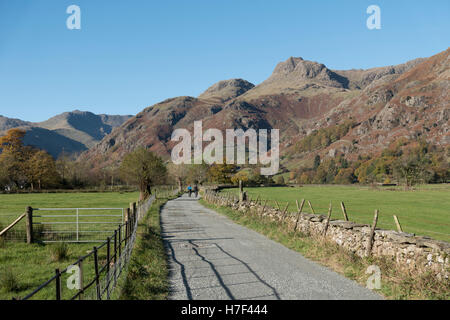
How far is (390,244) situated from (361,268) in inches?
50.2

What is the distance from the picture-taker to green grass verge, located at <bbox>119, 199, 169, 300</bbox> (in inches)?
349

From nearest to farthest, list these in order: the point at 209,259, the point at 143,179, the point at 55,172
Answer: the point at 209,259, the point at 143,179, the point at 55,172

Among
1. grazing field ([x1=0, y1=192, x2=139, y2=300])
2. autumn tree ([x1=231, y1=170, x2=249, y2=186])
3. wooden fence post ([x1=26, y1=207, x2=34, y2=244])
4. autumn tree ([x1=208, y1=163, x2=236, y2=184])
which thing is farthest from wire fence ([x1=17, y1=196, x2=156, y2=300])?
autumn tree ([x1=208, y1=163, x2=236, y2=184])

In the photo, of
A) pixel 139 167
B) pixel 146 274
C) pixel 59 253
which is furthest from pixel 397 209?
pixel 59 253

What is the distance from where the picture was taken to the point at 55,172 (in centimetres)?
8869

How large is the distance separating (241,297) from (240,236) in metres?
10.7

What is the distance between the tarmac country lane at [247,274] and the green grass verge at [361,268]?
0.46 metres

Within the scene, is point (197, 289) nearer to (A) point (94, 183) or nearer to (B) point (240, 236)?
(B) point (240, 236)

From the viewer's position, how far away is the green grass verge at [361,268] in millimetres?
9102

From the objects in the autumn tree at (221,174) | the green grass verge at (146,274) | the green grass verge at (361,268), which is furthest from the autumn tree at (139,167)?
the autumn tree at (221,174)

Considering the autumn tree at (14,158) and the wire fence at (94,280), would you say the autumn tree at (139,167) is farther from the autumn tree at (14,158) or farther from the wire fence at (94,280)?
the wire fence at (94,280)

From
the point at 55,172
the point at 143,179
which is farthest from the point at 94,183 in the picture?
the point at 143,179

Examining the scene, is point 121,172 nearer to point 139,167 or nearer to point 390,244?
point 139,167

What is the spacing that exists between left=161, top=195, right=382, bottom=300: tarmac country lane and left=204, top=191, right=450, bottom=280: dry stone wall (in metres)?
1.91
